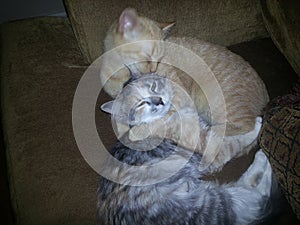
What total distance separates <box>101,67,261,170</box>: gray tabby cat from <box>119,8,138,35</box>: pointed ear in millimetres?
213

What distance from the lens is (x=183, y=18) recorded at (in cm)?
145

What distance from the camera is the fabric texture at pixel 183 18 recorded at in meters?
1.31

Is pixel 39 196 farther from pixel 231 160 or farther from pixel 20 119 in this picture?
pixel 231 160

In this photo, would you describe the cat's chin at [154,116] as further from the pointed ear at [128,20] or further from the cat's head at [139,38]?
the pointed ear at [128,20]

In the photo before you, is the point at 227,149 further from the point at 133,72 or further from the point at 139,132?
the point at 133,72

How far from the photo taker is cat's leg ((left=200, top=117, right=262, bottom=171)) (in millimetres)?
1234

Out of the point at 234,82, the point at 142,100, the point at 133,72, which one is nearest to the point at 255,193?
the point at 234,82

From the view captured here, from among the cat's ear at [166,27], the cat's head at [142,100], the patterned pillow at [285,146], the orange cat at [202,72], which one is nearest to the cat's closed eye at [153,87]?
the cat's head at [142,100]

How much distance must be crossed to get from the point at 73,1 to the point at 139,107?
1.81ft

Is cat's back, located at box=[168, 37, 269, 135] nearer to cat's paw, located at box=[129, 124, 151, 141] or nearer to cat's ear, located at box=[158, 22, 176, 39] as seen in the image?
cat's ear, located at box=[158, 22, 176, 39]

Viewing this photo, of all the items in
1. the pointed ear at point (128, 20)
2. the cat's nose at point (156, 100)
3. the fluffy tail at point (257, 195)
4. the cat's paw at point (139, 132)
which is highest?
the pointed ear at point (128, 20)

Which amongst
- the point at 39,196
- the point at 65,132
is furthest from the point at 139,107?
the point at 39,196

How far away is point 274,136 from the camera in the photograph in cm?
99

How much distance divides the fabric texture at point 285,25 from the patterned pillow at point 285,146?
0.47 metres
